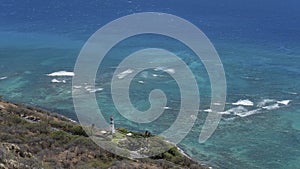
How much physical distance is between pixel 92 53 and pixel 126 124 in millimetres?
22791

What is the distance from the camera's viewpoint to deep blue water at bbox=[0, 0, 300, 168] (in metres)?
39.3

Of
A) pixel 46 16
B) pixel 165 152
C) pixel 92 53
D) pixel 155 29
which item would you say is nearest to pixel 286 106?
pixel 165 152

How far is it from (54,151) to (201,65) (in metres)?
36.9

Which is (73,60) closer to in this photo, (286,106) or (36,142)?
(286,106)

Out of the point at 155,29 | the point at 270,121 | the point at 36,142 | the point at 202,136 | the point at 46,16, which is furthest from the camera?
the point at 46,16

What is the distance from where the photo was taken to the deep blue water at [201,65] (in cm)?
3934

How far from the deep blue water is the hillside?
10.9 meters

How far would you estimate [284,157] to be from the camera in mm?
36938

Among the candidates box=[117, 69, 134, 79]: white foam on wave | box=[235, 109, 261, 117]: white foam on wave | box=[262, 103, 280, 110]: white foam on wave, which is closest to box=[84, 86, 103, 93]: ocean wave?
box=[117, 69, 134, 79]: white foam on wave

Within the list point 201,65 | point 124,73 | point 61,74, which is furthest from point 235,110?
point 61,74

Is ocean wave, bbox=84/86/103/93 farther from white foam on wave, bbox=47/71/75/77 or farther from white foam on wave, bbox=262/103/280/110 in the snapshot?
white foam on wave, bbox=262/103/280/110

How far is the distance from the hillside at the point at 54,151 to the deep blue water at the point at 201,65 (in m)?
10.9

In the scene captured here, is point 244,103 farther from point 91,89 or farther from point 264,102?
point 91,89

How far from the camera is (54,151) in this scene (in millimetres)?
24453
